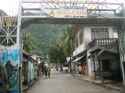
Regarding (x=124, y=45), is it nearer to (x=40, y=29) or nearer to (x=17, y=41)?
(x=17, y=41)

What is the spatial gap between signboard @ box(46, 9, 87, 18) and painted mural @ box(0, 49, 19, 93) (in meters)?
3.14

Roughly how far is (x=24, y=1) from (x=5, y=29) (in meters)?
2.03

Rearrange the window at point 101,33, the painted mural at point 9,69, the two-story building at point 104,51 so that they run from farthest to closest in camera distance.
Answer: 1. the window at point 101,33
2. the two-story building at point 104,51
3. the painted mural at point 9,69

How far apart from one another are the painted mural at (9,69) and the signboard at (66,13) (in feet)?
10.3

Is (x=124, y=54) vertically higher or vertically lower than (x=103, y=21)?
lower

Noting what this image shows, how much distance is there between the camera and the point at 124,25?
18.0 metres

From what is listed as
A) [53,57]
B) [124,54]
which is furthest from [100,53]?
[53,57]

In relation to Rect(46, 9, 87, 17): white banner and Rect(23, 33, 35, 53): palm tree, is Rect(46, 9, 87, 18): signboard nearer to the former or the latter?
Rect(46, 9, 87, 17): white banner

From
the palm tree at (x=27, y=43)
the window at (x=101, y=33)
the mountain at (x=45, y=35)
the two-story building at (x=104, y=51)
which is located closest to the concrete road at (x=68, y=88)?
the two-story building at (x=104, y=51)

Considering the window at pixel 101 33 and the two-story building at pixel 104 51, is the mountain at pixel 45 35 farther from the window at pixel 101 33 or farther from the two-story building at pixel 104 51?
the window at pixel 101 33

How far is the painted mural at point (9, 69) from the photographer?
15.8 m

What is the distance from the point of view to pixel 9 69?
53.0 ft

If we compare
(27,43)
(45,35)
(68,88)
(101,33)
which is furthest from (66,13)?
(45,35)

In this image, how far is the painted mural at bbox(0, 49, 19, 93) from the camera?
15.8 meters
